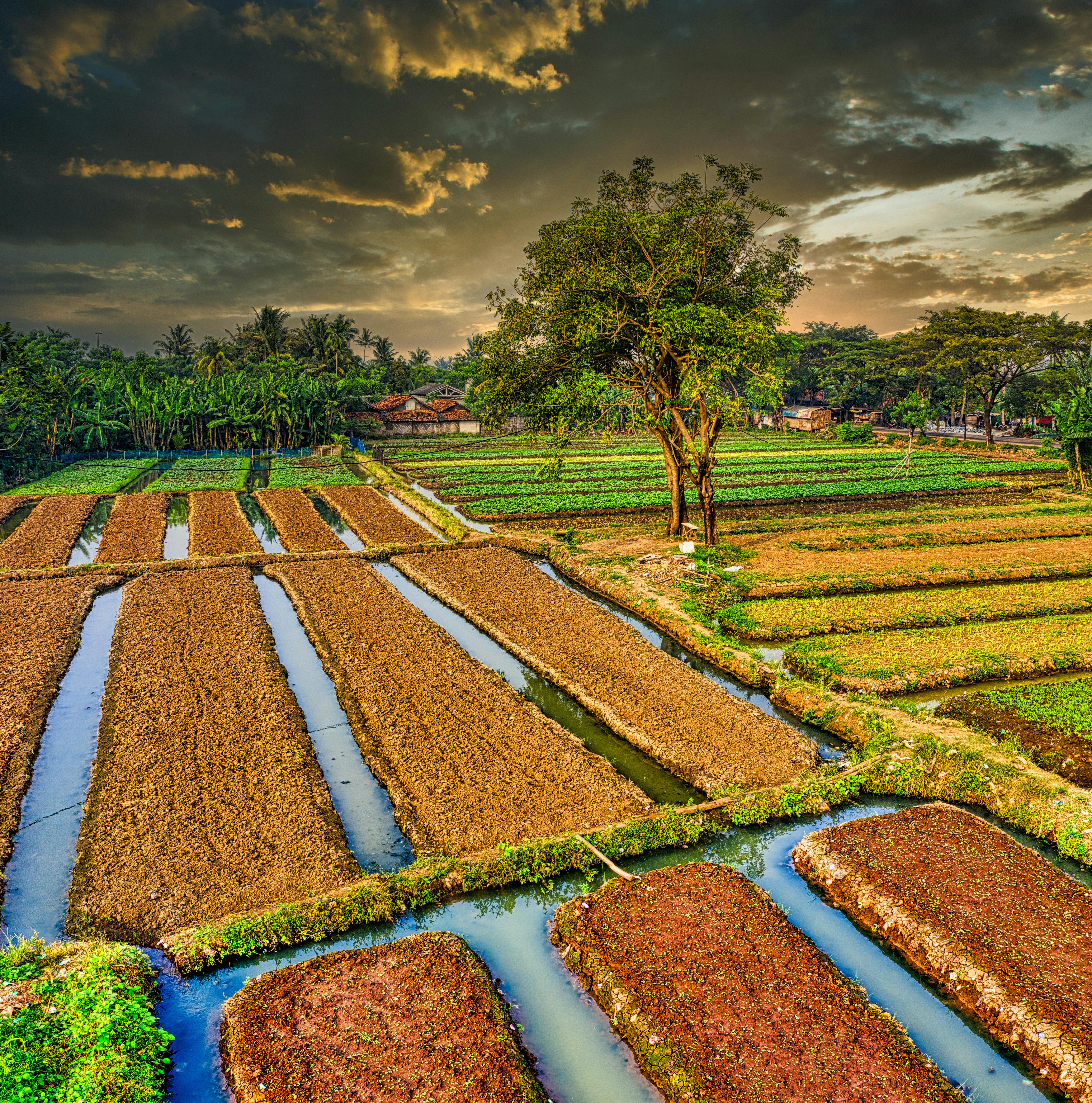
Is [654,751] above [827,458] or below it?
below

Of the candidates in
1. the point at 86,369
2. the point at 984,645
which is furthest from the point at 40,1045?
the point at 86,369

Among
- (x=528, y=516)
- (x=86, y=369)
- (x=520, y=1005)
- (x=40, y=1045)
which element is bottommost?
(x=520, y=1005)

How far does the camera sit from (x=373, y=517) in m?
32.2

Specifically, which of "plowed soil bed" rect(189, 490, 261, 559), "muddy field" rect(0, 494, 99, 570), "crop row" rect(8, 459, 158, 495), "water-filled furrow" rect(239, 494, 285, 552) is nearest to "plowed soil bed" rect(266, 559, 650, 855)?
"plowed soil bed" rect(189, 490, 261, 559)

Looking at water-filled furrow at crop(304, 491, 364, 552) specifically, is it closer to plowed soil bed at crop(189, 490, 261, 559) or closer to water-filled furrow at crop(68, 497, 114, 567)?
plowed soil bed at crop(189, 490, 261, 559)

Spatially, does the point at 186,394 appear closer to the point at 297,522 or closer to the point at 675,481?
the point at 297,522

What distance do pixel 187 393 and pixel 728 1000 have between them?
61.0 meters

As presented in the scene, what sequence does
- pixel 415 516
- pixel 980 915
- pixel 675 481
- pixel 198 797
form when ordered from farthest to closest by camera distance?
pixel 415 516 < pixel 675 481 < pixel 198 797 < pixel 980 915

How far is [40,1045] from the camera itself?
6496mm

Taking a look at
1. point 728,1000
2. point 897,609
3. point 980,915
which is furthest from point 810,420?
point 728,1000

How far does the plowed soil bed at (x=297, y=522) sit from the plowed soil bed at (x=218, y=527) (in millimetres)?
1135

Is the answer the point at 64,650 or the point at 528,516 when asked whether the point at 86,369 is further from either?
the point at 64,650

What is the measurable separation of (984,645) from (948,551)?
9107 millimetres

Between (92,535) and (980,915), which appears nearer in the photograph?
(980,915)
